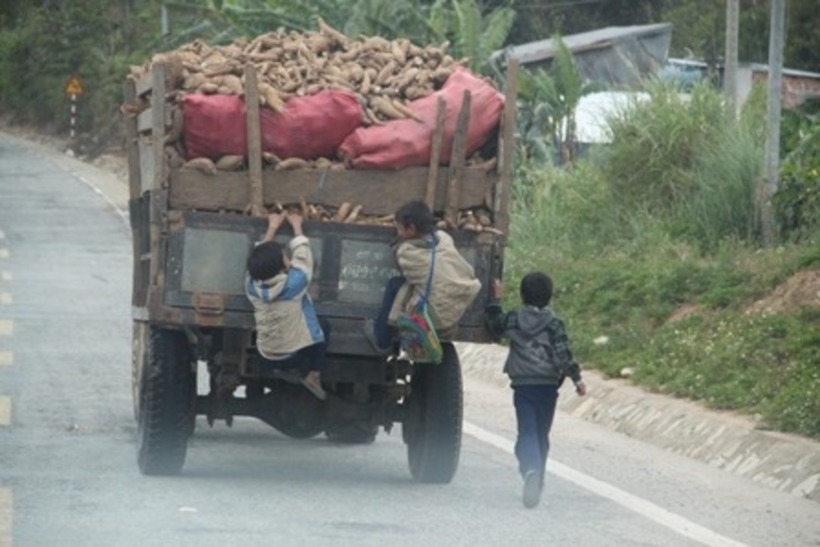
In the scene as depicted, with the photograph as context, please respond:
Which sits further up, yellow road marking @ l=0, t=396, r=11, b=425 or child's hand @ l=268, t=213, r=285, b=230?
child's hand @ l=268, t=213, r=285, b=230

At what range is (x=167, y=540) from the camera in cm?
934

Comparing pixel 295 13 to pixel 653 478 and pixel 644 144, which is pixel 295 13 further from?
pixel 653 478

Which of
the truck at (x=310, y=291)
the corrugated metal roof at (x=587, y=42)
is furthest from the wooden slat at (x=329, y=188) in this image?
the corrugated metal roof at (x=587, y=42)

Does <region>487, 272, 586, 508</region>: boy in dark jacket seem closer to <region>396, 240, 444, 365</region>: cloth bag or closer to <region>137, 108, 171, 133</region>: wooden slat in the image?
<region>396, 240, 444, 365</region>: cloth bag

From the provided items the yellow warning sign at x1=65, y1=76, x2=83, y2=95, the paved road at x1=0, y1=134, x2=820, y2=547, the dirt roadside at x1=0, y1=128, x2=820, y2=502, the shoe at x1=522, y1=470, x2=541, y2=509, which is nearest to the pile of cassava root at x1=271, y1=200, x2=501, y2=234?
the shoe at x1=522, y1=470, x2=541, y2=509

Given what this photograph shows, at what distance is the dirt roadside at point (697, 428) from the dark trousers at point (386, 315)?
9.50 ft

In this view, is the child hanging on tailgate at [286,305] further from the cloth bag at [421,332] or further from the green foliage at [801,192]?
the green foliage at [801,192]

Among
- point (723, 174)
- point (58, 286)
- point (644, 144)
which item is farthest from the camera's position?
point (58, 286)

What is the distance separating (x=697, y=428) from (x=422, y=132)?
3909 mm

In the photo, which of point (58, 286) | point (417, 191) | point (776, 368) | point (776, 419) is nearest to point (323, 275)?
point (417, 191)

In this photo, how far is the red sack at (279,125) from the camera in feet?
36.6

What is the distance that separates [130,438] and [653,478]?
3576mm

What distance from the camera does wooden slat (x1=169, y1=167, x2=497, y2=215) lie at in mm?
11094

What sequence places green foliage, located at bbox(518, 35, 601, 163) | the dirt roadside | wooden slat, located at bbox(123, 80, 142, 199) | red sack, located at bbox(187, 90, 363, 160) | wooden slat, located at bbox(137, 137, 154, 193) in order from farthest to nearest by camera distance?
green foliage, located at bbox(518, 35, 601, 163), wooden slat, located at bbox(123, 80, 142, 199), the dirt roadside, wooden slat, located at bbox(137, 137, 154, 193), red sack, located at bbox(187, 90, 363, 160)
